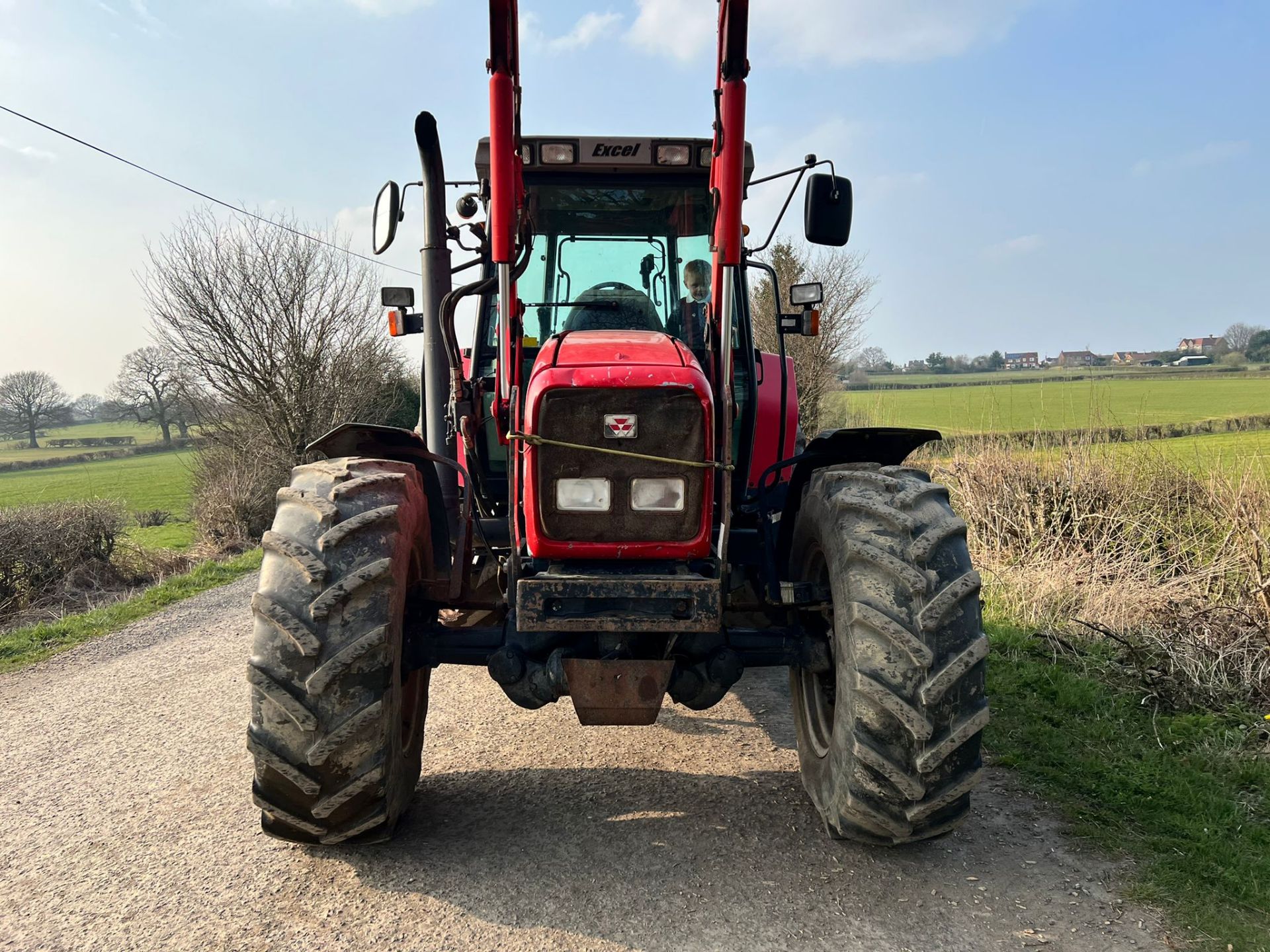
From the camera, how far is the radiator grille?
2854 millimetres

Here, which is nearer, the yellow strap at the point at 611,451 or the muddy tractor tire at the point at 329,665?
the muddy tractor tire at the point at 329,665

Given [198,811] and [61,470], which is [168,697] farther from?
[61,470]

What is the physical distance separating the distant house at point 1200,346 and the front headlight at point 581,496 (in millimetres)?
19137

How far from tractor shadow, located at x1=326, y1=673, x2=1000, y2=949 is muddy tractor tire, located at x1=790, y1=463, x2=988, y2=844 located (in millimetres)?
259

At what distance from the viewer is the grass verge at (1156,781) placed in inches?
110

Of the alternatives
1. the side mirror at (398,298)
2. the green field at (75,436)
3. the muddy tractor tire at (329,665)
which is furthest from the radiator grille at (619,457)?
the green field at (75,436)

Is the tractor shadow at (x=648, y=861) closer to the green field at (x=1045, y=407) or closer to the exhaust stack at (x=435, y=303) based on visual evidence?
the exhaust stack at (x=435, y=303)

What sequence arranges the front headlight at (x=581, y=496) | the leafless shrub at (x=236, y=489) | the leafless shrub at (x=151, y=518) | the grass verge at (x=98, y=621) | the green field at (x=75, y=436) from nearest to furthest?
1. the front headlight at (x=581, y=496)
2. the grass verge at (x=98, y=621)
3. the leafless shrub at (x=236, y=489)
4. the leafless shrub at (x=151, y=518)
5. the green field at (x=75, y=436)

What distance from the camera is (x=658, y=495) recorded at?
293 cm

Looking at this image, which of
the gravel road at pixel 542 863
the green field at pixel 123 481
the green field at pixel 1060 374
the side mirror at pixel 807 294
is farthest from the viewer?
the green field at pixel 123 481

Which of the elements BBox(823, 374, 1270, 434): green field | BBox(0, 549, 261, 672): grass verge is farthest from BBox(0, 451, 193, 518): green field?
BBox(823, 374, 1270, 434): green field

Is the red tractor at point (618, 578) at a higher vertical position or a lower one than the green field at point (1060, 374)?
lower

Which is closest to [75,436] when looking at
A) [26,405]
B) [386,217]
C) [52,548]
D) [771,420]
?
[26,405]

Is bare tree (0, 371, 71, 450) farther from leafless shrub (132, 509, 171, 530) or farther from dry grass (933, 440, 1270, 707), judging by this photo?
dry grass (933, 440, 1270, 707)
